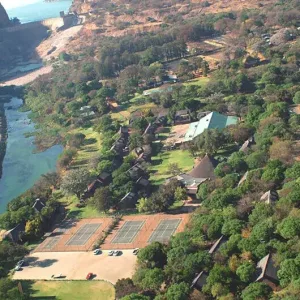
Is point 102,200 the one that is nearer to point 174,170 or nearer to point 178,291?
point 174,170

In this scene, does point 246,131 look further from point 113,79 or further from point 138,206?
point 113,79

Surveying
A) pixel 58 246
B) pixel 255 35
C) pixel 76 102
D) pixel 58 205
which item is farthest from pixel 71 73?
pixel 58 246

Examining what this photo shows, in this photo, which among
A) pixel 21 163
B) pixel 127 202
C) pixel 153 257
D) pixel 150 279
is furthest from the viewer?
pixel 21 163

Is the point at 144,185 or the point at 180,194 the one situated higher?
the point at 144,185

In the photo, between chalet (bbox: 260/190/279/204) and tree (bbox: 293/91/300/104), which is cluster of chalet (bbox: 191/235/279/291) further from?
tree (bbox: 293/91/300/104)

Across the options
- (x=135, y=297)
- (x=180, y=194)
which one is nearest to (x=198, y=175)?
(x=180, y=194)

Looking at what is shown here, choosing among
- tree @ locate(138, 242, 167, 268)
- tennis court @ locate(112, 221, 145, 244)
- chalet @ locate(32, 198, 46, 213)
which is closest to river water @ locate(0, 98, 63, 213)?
chalet @ locate(32, 198, 46, 213)
